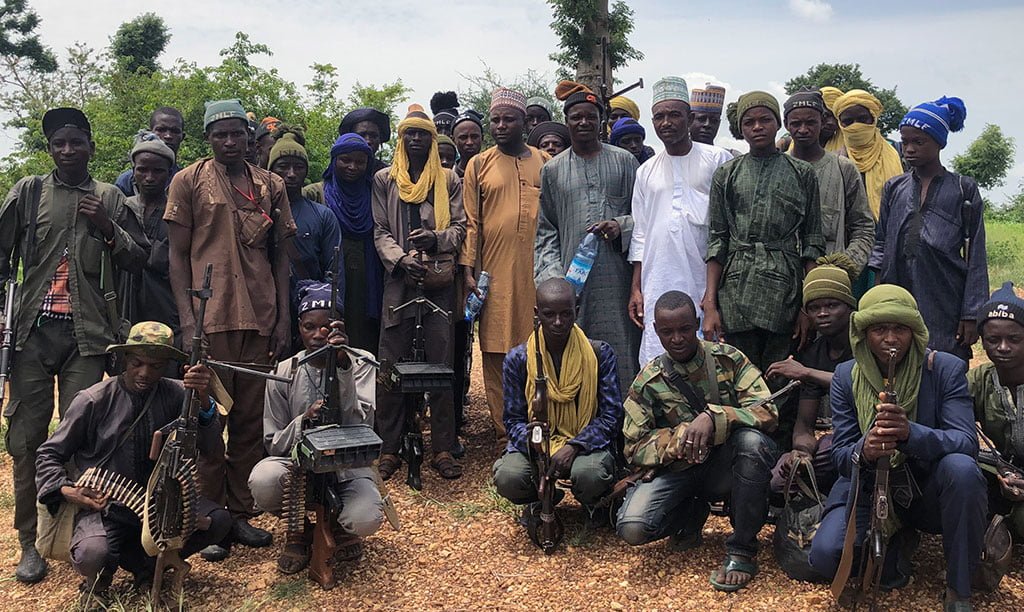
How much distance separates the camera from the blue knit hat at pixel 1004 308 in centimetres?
388

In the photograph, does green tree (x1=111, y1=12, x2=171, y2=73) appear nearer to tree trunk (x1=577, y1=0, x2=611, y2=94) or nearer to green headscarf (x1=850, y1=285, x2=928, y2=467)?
tree trunk (x1=577, y1=0, x2=611, y2=94)

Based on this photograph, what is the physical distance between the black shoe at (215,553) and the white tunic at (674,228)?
8.86 ft

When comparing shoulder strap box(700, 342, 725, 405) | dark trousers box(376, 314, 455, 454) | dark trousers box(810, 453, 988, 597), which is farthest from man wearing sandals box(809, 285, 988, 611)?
dark trousers box(376, 314, 455, 454)

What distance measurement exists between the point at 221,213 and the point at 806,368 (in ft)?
11.2

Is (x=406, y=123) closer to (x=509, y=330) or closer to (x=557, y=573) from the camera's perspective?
(x=509, y=330)

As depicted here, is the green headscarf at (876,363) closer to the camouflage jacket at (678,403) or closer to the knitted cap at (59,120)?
the camouflage jacket at (678,403)

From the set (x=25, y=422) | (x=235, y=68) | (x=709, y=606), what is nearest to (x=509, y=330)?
(x=709, y=606)

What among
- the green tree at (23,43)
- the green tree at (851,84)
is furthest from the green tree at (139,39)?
the green tree at (851,84)

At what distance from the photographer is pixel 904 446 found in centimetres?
354

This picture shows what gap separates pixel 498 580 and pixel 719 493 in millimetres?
1231

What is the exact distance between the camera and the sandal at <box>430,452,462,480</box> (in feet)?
18.6

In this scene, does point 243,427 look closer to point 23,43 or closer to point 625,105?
point 625,105

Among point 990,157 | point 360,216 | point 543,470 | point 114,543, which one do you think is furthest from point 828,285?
point 990,157

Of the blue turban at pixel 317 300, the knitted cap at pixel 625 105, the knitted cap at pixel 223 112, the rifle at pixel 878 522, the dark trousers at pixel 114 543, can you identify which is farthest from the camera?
the knitted cap at pixel 625 105
